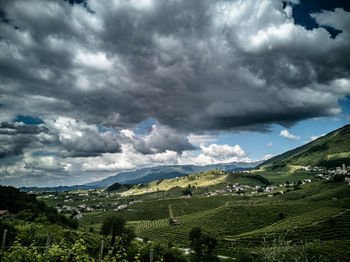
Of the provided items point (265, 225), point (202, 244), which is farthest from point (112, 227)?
point (265, 225)

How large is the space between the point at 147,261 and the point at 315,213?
141146 mm

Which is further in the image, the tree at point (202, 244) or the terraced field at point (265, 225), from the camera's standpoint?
the terraced field at point (265, 225)

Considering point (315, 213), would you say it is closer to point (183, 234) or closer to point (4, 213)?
point (183, 234)

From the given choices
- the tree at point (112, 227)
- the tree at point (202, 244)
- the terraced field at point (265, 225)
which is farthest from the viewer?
the terraced field at point (265, 225)

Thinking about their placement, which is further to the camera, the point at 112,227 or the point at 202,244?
the point at 202,244

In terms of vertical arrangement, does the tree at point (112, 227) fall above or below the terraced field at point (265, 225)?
above

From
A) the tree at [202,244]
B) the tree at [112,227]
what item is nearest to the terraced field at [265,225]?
the tree at [202,244]

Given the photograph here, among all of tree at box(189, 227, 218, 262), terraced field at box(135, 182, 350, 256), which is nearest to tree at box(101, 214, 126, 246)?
tree at box(189, 227, 218, 262)

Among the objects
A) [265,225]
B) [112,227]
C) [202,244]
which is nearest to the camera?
[112,227]

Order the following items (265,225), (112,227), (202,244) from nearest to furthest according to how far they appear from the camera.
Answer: (112,227) → (202,244) → (265,225)

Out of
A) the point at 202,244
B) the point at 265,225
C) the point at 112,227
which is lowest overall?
the point at 265,225

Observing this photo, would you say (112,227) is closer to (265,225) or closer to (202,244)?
(202,244)

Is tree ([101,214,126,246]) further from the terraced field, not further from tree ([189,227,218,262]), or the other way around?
the terraced field

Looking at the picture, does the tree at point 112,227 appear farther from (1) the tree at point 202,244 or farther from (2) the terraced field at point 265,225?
(2) the terraced field at point 265,225
